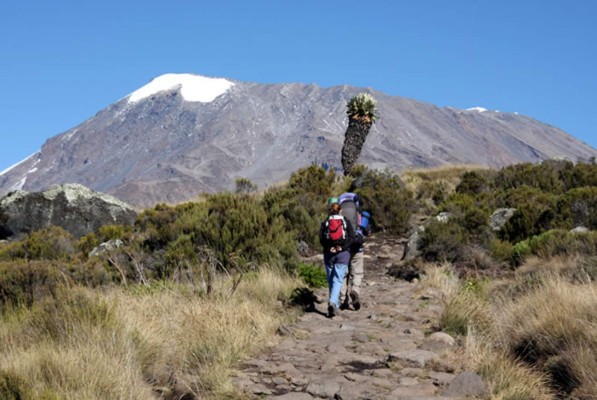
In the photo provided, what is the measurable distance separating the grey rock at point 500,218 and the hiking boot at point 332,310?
897 cm

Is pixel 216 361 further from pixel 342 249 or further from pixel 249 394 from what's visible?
pixel 342 249

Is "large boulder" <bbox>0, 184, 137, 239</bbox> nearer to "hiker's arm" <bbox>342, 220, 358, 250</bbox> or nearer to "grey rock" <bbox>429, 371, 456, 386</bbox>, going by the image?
"hiker's arm" <bbox>342, 220, 358, 250</bbox>

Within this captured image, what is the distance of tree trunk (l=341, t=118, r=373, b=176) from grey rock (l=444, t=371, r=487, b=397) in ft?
85.9

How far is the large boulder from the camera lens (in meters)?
22.0

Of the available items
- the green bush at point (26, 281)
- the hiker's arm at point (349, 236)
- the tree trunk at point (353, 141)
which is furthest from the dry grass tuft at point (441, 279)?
the tree trunk at point (353, 141)

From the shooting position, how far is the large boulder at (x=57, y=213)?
22.0m

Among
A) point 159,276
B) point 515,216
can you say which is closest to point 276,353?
point 159,276

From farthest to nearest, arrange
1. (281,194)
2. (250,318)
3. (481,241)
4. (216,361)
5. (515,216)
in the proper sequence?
(281,194)
(515,216)
(481,241)
(250,318)
(216,361)

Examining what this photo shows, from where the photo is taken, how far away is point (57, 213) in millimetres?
22125

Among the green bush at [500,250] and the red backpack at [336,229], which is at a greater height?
the red backpack at [336,229]

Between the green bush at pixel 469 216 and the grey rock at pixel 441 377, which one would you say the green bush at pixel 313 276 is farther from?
the grey rock at pixel 441 377

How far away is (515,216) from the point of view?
17062 mm

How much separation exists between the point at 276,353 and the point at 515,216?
37.1 feet

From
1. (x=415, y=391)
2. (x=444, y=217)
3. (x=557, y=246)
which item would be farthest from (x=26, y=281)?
(x=444, y=217)
